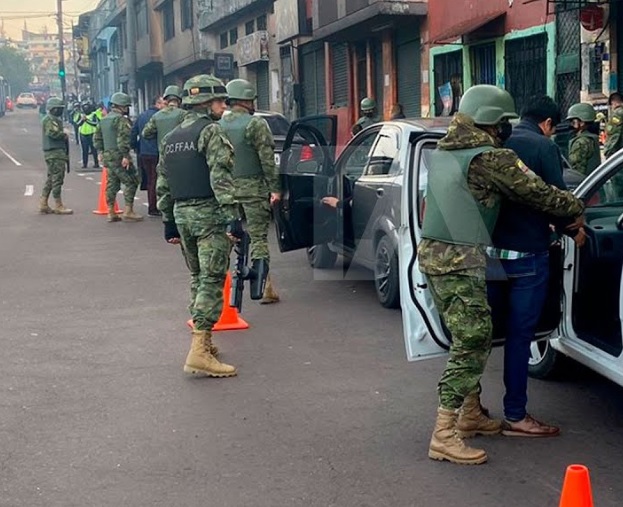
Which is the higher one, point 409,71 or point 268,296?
point 409,71

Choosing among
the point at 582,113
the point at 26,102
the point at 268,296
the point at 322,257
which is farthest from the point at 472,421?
the point at 26,102

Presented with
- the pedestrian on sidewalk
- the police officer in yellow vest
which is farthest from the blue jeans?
the police officer in yellow vest

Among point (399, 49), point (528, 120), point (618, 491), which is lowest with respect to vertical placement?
point (618, 491)

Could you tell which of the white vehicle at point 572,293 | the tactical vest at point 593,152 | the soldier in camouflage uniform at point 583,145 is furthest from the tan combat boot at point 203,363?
the tactical vest at point 593,152

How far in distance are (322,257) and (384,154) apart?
6.35 ft

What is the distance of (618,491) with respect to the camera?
166 inches

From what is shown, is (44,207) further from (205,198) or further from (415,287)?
(415,287)

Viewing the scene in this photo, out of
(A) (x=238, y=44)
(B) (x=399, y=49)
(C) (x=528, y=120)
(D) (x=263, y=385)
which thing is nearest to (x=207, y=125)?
(D) (x=263, y=385)

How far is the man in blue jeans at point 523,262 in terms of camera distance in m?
4.69

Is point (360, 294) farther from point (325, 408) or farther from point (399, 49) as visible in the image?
point (399, 49)

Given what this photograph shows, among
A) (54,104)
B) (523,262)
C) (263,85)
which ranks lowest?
(523,262)

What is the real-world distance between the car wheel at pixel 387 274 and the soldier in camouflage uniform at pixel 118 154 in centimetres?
714

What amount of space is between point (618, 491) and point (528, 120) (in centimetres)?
184

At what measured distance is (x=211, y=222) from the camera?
638 cm
